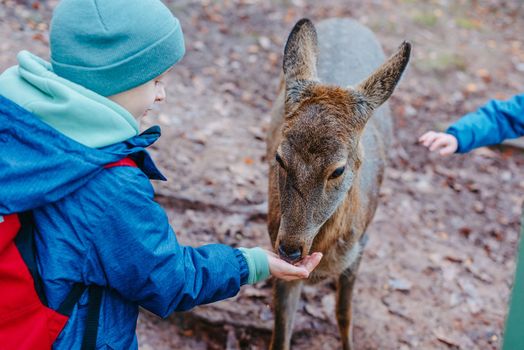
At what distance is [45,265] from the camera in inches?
81.4

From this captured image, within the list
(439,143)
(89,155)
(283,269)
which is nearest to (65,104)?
(89,155)

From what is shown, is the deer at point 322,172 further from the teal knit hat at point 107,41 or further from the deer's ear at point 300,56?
the teal knit hat at point 107,41

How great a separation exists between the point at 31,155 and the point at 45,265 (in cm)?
40

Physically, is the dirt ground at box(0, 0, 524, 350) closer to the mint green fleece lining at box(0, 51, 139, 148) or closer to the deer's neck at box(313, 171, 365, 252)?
the deer's neck at box(313, 171, 365, 252)

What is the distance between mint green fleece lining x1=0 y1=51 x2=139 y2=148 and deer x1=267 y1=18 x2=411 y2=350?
0.99 m

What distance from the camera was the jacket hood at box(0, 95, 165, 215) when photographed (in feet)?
6.40

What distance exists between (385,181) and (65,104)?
4513mm

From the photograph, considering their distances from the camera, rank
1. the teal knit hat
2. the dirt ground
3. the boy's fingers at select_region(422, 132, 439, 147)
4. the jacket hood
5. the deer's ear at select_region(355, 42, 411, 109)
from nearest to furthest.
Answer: the jacket hood
the teal knit hat
the deer's ear at select_region(355, 42, 411, 109)
the boy's fingers at select_region(422, 132, 439, 147)
the dirt ground

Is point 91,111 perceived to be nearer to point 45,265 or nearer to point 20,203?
point 20,203

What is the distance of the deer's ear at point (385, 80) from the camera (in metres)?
3.04

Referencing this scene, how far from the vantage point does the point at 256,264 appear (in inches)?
100

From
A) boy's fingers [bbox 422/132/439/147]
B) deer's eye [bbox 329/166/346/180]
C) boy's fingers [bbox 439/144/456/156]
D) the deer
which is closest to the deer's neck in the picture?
the deer

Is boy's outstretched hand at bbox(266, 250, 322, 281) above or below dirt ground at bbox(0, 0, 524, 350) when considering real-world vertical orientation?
above

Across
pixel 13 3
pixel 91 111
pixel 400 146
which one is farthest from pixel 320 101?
pixel 13 3
